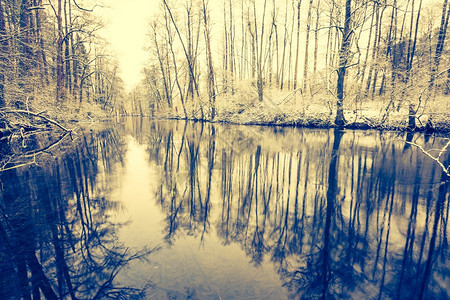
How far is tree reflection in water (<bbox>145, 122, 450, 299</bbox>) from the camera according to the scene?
2.34 metres

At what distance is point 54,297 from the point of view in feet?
6.81

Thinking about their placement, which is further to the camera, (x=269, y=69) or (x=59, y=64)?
(x=269, y=69)

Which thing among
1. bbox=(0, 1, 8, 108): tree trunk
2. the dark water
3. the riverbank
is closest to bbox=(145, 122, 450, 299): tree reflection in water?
the dark water

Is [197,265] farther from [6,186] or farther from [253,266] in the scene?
[6,186]

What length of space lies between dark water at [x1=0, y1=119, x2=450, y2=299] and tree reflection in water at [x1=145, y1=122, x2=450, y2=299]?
20 mm

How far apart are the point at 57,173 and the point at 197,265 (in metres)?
6.04

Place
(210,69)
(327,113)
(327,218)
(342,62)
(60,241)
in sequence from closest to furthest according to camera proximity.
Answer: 1. (60,241)
2. (327,218)
3. (342,62)
4. (327,113)
5. (210,69)

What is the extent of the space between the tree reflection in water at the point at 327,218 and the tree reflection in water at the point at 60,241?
926 mm

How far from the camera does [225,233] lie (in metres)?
3.30

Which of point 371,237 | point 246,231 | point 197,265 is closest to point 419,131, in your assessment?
point 371,237

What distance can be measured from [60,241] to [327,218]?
4.34 m

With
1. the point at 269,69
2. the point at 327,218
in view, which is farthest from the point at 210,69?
the point at 327,218

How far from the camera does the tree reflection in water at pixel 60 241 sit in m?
2.19

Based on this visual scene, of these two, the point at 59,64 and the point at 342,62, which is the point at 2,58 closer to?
the point at 59,64
